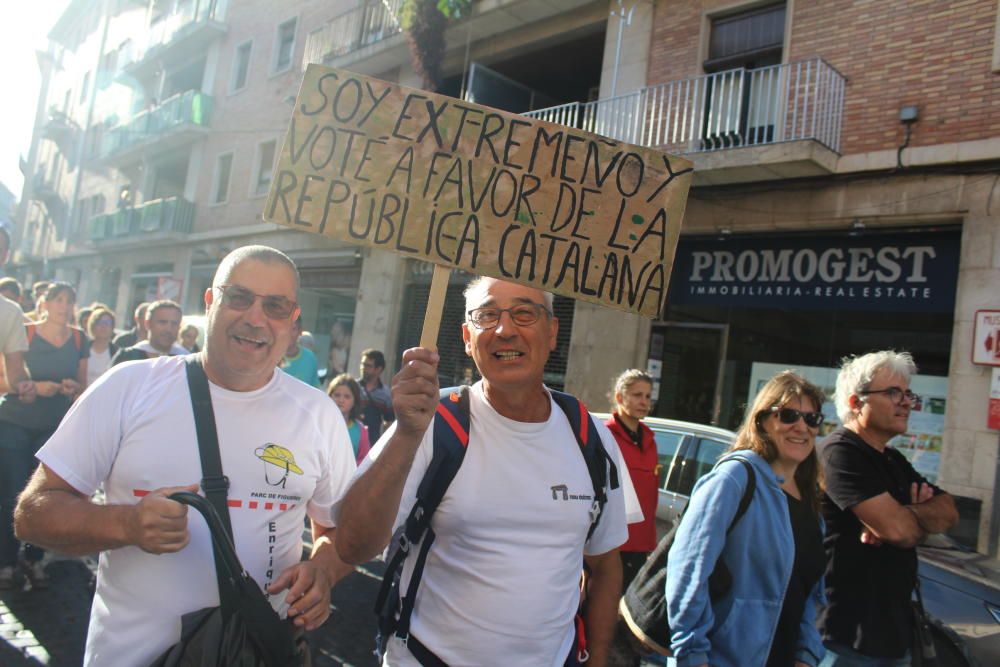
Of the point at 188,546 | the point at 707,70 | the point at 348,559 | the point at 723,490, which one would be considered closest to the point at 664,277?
the point at 723,490

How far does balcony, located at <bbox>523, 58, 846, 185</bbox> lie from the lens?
858cm

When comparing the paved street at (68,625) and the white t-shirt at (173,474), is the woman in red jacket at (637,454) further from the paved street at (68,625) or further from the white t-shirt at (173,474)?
the white t-shirt at (173,474)

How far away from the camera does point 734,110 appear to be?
379 inches

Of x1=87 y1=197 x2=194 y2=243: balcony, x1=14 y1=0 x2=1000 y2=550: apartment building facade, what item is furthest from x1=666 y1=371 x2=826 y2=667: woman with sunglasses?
x1=87 y1=197 x2=194 y2=243: balcony

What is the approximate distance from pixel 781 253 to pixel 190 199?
18638 millimetres

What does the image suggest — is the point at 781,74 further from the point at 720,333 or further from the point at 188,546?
the point at 188,546

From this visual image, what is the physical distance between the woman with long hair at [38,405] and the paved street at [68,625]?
251 millimetres

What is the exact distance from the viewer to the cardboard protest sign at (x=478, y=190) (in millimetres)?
2051

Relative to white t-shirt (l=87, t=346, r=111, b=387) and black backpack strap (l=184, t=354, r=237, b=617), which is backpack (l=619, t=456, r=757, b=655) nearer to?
black backpack strap (l=184, t=354, r=237, b=617)

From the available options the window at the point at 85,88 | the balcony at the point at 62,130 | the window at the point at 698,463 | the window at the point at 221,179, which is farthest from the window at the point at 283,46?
the balcony at the point at 62,130

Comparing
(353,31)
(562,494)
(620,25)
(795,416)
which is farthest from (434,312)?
(353,31)

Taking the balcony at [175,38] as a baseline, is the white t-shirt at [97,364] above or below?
below

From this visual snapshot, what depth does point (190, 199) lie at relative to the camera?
21938mm

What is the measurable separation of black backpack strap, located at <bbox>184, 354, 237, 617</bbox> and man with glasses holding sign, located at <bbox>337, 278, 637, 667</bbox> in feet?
0.96
